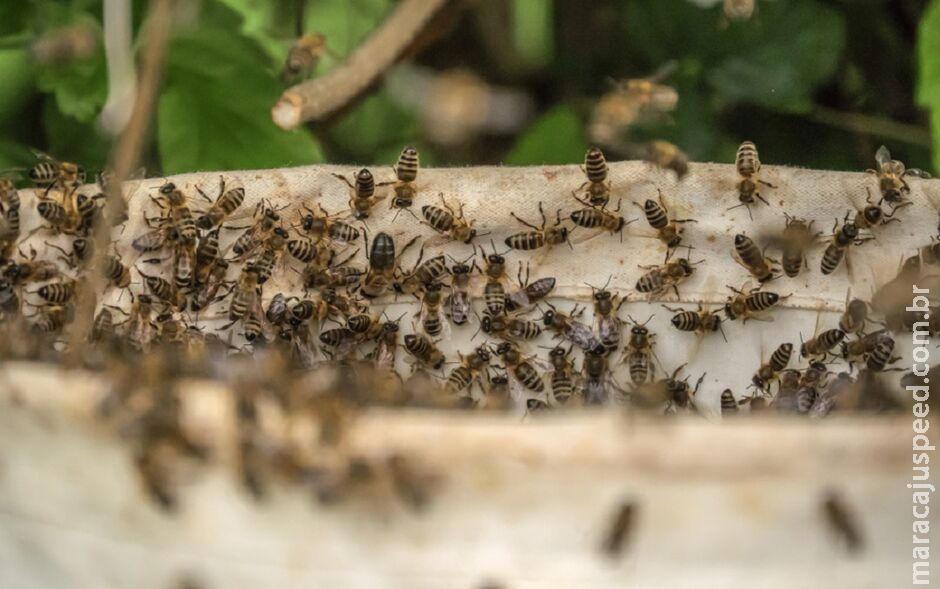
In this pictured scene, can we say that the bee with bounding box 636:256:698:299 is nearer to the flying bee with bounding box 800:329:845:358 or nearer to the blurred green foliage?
the flying bee with bounding box 800:329:845:358

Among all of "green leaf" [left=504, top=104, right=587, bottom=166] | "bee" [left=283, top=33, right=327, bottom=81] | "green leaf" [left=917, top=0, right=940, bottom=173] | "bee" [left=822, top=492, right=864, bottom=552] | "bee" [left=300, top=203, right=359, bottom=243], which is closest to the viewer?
"bee" [left=822, top=492, right=864, bottom=552]

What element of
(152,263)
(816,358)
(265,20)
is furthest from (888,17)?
(152,263)

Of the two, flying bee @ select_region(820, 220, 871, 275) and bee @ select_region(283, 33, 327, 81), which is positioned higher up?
bee @ select_region(283, 33, 327, 81)

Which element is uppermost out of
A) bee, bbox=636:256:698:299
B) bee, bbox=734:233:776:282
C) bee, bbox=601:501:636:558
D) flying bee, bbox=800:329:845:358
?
bee, bbox=734:233:776:282

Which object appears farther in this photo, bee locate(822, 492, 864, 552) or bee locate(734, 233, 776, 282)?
bee locate(734, 233, 776, 282)

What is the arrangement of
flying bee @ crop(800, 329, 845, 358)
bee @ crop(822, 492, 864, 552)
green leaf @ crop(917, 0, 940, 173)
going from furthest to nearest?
green leaf @ crop(917, 0, 940, 173) < flying bee @ crop(800, 329, 845, 358) < bee @ crop(822, 492, 864, 552)

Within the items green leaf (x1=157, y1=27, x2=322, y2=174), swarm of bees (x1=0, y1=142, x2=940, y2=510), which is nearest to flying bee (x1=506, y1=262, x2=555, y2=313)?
swarm of bees (x1=0, y1=142, x2=940, y2=510)

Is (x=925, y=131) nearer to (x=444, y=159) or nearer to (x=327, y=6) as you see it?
(x=444, y=159)

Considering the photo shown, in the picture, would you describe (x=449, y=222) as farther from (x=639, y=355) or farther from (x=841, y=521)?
(x=841, y=521)
